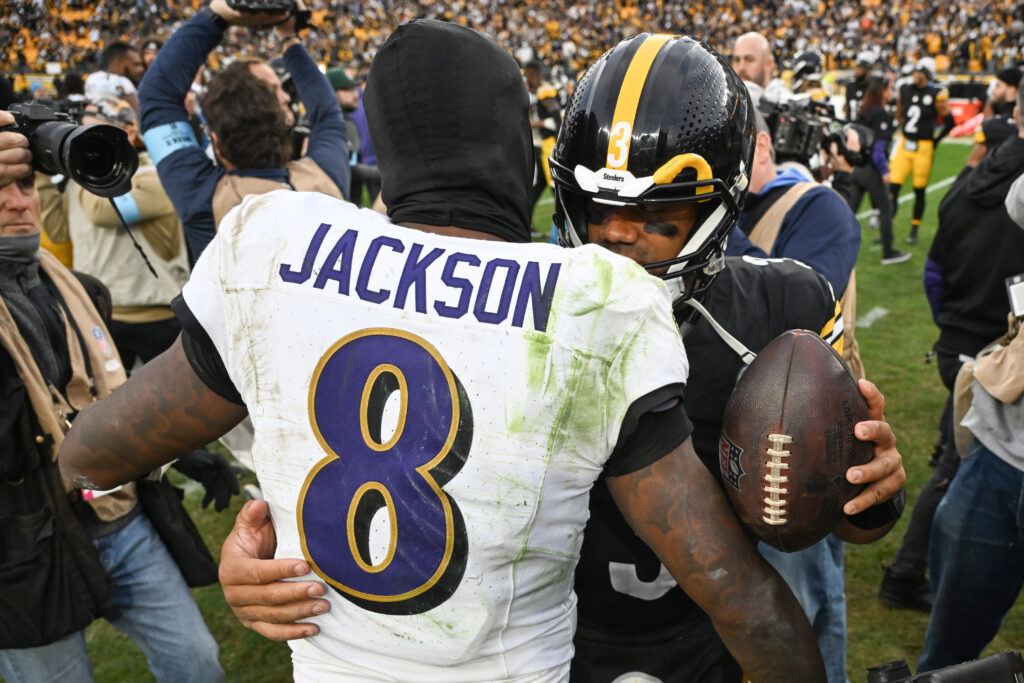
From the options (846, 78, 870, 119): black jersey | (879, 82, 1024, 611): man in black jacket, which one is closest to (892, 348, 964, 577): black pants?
(879, 82, 1024, 611): man in black jacket

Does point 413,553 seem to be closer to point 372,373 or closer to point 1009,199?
point 372,373

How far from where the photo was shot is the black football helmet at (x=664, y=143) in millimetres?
1702

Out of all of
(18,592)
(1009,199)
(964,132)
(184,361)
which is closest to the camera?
(184,361)

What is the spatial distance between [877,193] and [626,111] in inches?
311

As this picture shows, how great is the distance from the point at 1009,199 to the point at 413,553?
7.06 ft

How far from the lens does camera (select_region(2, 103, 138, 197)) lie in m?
2.04

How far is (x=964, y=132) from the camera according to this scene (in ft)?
57.1

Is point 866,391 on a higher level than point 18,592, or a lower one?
higher

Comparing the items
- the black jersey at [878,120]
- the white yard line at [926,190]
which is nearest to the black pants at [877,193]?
the black jersey at [878,120]

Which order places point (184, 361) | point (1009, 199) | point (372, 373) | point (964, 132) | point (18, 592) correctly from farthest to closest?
point (964, 132)
point (1009, 199)
point (18, 592)
point (184, 361)
point (372, 373)

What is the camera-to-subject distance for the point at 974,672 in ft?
3.95

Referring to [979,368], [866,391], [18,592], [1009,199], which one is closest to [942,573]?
[979,368]

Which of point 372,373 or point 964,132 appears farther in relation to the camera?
point 964,132

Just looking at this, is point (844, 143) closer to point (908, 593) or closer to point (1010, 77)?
point (908, 593)
